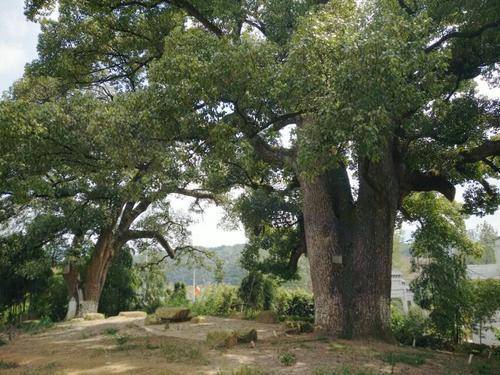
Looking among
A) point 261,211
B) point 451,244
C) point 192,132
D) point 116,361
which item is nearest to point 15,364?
point 116,361

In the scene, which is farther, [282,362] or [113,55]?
[113,55]

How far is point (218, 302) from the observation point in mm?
17719

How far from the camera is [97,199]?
53.8 ft

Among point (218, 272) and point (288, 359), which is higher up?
point (218, 272)

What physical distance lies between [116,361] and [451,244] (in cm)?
1049

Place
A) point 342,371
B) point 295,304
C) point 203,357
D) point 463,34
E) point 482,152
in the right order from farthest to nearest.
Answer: point 295,304 < point 482,152 < point 463,34 < point 203,357 < point 342,371

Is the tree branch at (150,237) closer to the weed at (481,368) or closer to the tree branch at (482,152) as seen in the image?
the tree branch at (482,152)

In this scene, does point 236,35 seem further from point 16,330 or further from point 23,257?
point 23,257

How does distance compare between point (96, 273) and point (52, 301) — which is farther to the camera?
point (52, 301)

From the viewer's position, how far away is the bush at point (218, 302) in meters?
17.3

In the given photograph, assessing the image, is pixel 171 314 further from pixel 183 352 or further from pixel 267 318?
pixel 183 352

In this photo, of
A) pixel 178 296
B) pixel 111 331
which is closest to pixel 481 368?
pixel 111 331

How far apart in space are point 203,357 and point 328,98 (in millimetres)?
4871

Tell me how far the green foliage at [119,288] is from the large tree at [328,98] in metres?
9.32
